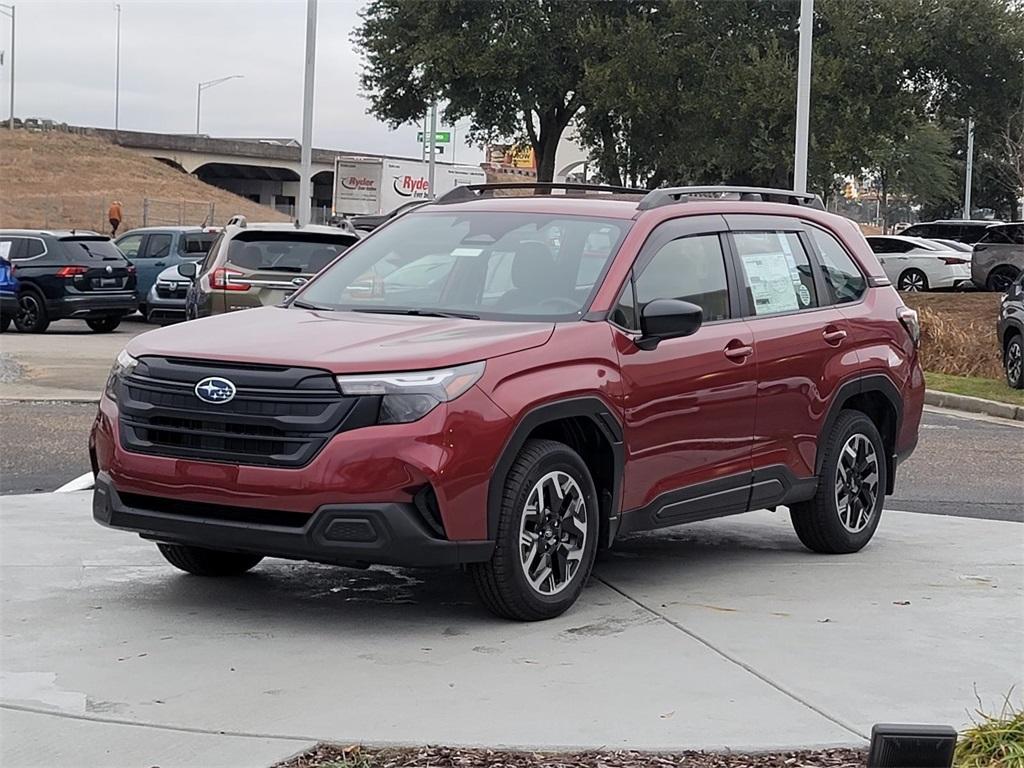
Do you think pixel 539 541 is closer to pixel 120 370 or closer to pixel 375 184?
pixel 120 370

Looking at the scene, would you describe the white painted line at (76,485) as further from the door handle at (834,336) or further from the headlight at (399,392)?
the door handle at (834,336)

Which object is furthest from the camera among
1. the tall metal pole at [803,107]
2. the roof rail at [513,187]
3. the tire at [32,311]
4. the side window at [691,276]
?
the tire at [32,311]

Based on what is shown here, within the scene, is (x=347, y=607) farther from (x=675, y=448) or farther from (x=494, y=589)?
(x=675, y=448)

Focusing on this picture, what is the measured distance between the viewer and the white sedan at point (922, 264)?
38.4 metres

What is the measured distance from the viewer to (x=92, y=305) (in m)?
26.0

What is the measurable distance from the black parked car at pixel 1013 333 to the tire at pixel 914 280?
63.7 feet

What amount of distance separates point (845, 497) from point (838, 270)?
123cm

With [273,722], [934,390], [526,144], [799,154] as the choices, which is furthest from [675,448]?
[526,144]

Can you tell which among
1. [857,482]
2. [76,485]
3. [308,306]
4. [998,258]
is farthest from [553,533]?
[998,258]

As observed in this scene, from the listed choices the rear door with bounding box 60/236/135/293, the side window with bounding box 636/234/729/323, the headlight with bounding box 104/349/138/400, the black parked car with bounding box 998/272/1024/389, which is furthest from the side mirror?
the rear door with bounding box 60/236/135/293

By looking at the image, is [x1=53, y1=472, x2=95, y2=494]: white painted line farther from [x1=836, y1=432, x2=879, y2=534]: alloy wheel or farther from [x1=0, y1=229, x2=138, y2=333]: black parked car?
[x1=0, y1=229, x2=138, y2=333]: black parked car

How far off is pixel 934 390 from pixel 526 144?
2646cm

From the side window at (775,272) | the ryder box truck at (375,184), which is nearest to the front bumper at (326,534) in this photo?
the side window at (775,272)

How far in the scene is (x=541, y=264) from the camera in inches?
289
